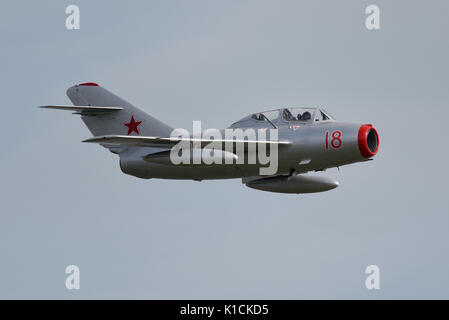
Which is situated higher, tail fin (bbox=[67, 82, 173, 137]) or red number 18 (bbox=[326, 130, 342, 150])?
tail fin (bbox=[67, 82, 173, 137])

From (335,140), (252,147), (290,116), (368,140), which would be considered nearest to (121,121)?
(252,147)

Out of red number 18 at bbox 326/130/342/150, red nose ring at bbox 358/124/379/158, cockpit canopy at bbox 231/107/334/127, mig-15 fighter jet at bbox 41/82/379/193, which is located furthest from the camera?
cockpit canopy at bbox 231/107/334/127

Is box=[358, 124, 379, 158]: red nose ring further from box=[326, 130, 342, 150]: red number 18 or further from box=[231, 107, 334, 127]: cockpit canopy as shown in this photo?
box=[231, 107, 334, 127]: cockpit canopy

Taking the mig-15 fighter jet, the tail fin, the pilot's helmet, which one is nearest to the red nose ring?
the mig-15 fighter jet

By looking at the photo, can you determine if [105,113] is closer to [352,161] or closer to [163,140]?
[163,140]

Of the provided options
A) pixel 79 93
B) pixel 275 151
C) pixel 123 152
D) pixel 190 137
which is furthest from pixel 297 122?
pixel 79 93

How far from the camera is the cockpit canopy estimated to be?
31.0 metres

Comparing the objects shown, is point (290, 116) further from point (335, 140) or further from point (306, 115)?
point (335, 140)

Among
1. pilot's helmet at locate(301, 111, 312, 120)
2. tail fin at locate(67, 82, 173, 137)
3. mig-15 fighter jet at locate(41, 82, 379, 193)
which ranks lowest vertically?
mig-15 fighter jet at locate(41, 82, 379, 193)

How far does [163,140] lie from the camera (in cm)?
3025

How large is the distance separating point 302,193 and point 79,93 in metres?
8.40

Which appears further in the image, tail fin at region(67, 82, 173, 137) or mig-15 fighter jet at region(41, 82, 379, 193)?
tail fin at region(67, 82, 173, 137)

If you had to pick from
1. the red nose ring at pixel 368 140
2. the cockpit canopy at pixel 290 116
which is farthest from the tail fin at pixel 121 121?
the red nose ring at pixel 368 140

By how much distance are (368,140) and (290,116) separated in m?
2.54
